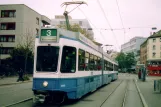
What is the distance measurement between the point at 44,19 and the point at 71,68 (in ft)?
164

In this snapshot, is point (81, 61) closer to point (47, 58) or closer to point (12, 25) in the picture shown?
point (47, 58)

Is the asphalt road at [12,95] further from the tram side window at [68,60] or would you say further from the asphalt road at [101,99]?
the tram side window at [68,60]

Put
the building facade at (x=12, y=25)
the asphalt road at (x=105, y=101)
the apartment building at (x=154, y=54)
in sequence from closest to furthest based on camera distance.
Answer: the asphalt road at (x=105, y=101), the building facade at (x=12, y=25), the apartment building at (x=154, y=54)

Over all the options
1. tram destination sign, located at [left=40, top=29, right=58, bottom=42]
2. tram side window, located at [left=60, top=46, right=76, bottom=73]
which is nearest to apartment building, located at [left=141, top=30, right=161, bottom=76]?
tram side window, located at [left=60, top=46, right=76, bottom=73]

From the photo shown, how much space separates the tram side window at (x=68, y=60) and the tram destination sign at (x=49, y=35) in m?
0.68

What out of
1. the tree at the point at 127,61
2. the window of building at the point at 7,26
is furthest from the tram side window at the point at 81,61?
the tree at the point at 127,61

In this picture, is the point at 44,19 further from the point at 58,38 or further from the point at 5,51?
the point at 58,38

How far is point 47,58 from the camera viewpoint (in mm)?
A: 11281

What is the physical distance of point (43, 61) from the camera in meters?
11.4

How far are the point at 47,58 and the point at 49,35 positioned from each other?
108cm

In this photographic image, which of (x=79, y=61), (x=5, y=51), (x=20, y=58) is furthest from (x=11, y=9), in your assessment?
(x=79, y=61)

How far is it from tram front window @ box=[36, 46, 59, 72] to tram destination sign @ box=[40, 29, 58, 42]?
364 mm

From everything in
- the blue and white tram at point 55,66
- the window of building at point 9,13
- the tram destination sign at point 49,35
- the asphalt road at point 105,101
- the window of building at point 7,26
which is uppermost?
the window of building at point 9,13

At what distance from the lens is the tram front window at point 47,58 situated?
11266 millimetres
